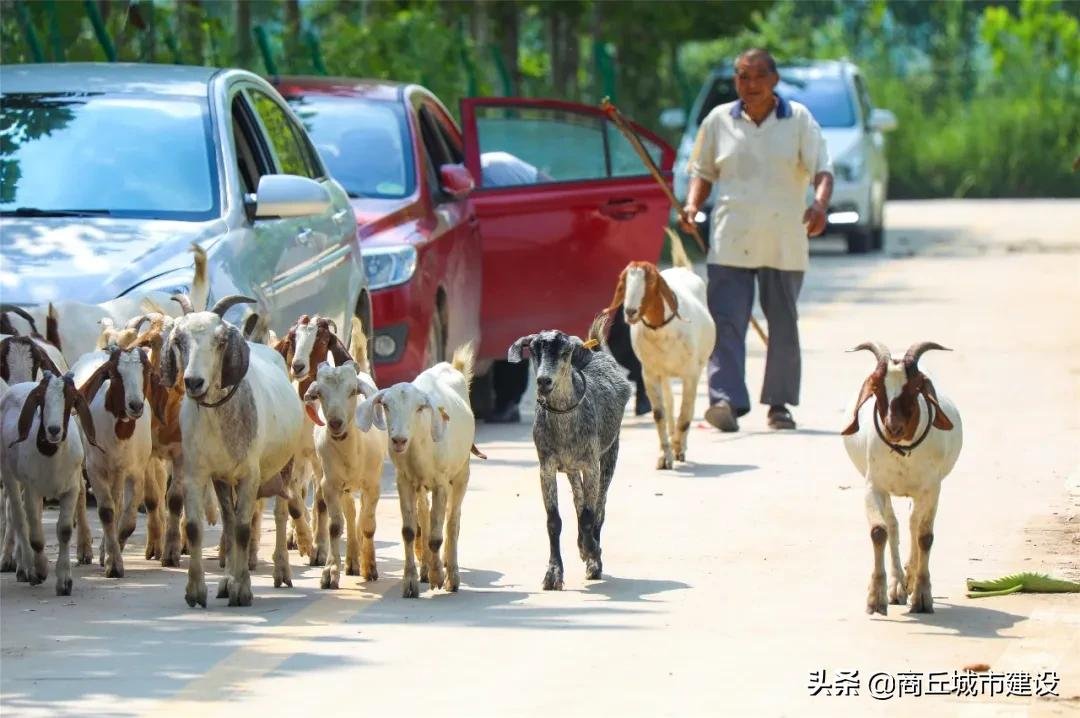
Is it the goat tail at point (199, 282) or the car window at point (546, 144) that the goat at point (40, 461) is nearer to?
the goat tail at point (199, 282)

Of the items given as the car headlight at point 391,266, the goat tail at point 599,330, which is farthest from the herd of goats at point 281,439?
the car headlight at point 391,266

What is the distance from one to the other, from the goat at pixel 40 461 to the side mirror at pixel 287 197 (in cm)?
174

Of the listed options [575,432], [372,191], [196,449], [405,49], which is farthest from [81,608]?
[405,49]

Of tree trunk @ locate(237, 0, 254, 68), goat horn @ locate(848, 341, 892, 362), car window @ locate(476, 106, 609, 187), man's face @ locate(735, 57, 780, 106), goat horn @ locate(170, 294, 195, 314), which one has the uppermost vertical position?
tree trunk @ locate(237, 0, 254, 68)

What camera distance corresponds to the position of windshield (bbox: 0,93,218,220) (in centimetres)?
1109

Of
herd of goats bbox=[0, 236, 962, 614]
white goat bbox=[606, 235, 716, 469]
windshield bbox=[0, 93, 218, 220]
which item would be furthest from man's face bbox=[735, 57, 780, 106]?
herd of goats bbox=[0, 236, 962, 614]

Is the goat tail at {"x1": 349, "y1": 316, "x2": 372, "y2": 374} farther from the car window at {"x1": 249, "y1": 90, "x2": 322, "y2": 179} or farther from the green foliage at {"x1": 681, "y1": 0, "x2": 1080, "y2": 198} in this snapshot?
the green foliage at {"x1": 681, "y1": 0, "x2": 1080, "y2": 198}

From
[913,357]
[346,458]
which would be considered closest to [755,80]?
[346,458]

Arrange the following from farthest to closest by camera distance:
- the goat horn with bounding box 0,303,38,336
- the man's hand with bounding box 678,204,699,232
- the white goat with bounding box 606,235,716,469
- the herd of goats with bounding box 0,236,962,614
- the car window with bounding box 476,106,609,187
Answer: the car window with bounding box 476,106,609,187 → the man's hand with bounding box 678,204,699,232 → the white goat with bounding box 606,235,716,469 → the goat horn with bounding box 0,303,38,336 → the herd of goats with bounding box 0,236,962,614

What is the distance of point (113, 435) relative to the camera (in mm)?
9477

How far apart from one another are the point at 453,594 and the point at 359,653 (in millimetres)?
1242

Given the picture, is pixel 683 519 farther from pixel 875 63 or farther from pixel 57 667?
pixel 875 63

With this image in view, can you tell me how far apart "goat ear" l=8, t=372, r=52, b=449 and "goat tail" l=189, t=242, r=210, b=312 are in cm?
100

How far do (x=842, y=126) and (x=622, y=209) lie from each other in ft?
49.5
